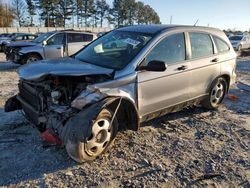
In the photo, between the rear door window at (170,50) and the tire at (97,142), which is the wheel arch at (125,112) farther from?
the rear door window at (170,50)

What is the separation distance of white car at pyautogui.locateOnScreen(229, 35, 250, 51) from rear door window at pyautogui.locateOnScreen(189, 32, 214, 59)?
1931 cm

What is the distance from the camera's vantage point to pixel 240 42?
24.2m

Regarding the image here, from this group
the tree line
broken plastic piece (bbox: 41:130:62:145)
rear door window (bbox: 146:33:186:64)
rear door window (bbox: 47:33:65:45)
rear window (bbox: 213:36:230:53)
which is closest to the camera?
broken plastic piece (bbox: 41:130:62:145)

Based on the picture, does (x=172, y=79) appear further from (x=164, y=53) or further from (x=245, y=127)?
(x=245, y=127)

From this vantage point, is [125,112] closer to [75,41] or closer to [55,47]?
[55,47]

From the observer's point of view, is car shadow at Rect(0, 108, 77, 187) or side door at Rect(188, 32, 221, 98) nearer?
car shadow at Rect(0, 108, 77, 187)

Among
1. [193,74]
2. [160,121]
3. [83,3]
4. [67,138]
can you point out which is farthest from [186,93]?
[83,3]

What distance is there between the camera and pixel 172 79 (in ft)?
16.1

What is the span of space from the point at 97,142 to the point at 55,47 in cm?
917

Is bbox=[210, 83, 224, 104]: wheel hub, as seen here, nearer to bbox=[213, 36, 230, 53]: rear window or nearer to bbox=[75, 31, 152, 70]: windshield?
bbox=[213, 36, 230, 53]: rear window

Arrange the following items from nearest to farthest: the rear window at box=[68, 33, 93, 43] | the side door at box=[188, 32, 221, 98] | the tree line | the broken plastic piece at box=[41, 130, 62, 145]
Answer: the broken plastic piece at box=[41, 130, 62, 145] → the side door at box=[188, 32, 221, 98] → the rear window at box=[68, 33, 93, 43] → the tree line

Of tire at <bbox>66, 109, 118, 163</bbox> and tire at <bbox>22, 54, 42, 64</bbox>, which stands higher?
tire at <bbox>22, 54, 42, 64</bbox>

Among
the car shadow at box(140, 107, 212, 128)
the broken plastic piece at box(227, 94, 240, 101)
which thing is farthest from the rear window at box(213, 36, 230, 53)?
the broken plastic piece at box(227, 94, 240, 101)

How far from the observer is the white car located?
2384 cm
